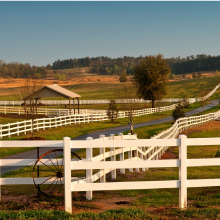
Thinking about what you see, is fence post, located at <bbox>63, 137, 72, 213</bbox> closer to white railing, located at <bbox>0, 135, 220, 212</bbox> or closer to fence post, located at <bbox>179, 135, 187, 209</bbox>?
white railing, located at <bbox>0, 135, 220, 212</bbox>

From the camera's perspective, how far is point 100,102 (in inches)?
3524

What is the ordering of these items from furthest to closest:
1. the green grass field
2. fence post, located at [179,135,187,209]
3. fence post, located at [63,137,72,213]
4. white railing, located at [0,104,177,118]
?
white railing, located at [0,104,177,118] < fence post, located at [179,135,187,209] < fence post, located at [63,137,72,213] < the green grass field

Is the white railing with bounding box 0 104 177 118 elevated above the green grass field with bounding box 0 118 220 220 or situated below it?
below

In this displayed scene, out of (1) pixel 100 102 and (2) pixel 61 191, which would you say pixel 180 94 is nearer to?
(1) pixel 100 102

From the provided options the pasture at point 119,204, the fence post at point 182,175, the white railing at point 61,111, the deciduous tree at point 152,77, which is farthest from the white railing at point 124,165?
the deciduous tree at point 152,77

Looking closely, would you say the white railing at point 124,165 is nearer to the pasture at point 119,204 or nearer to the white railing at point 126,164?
the white railing at point 126,164

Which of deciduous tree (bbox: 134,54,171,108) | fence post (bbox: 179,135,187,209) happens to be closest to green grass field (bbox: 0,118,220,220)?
fence post (bbox: 179,135,187,209)

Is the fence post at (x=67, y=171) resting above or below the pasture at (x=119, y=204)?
above

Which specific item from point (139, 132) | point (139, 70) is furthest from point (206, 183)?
point (139, 70)

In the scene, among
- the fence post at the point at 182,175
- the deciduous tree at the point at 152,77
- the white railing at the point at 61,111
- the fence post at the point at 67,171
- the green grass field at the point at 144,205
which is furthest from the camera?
the deciduous tree at the point at 152,77

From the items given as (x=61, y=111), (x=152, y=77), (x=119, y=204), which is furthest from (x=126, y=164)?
(x=152, y=77)

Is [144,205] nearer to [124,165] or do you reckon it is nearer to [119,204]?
[119,204]

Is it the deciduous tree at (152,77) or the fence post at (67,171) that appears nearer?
the fence post at (67,171)

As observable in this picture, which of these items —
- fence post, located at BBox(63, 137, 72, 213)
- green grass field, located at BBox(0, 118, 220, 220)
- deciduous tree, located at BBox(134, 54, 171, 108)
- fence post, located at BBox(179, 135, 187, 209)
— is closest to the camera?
green grass field, located at BBox(0, 118, 220, 220)
